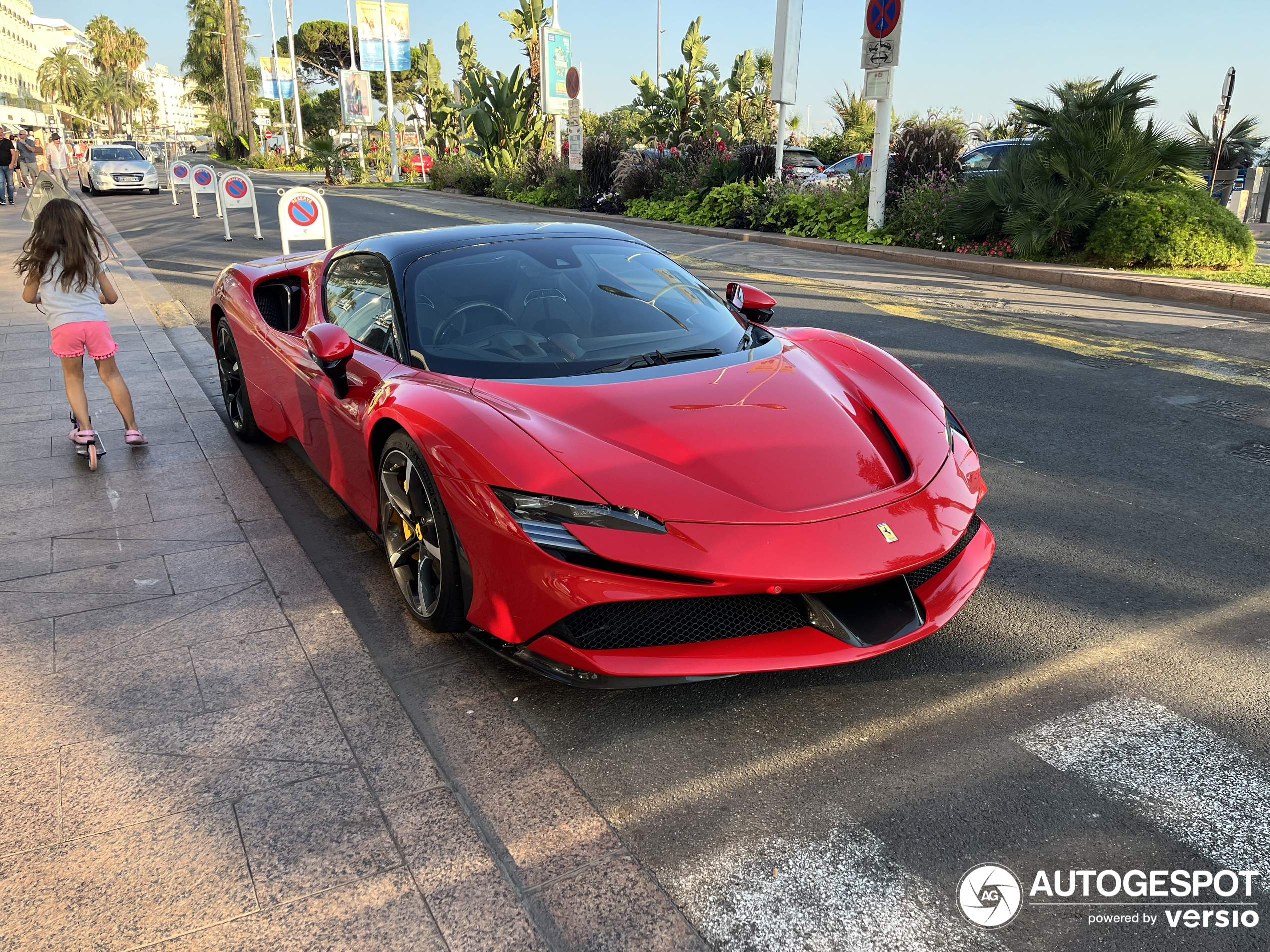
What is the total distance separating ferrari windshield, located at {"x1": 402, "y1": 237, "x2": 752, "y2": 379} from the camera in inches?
138

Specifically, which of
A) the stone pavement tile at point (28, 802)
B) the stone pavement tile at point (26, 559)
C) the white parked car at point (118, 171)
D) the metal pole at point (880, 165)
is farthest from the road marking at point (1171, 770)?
the white parked car at point (118, 171)

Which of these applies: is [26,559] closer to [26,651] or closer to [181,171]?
[26,651]

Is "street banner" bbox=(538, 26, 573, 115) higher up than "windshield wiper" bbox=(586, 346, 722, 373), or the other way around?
"street banner" bbox=(538, 26, 573, 115)

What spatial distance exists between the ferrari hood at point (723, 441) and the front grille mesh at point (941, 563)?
0.73 ft

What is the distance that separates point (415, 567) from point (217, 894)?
1377mm

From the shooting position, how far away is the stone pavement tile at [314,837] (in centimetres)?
221

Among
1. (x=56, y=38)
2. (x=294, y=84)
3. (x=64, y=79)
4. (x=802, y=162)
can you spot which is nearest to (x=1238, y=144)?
(x=802, y=162)

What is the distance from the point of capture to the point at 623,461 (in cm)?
277

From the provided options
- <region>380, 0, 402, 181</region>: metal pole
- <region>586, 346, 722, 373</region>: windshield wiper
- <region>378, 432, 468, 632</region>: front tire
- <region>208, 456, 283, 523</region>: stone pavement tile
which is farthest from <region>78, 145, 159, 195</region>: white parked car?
<region>586, 346, 722, 373</region>: windshield wiper

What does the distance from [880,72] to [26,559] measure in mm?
15245

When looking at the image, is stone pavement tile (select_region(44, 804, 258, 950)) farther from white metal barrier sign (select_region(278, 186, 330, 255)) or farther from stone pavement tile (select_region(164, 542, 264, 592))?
white metal barrier sign (select_region(278, 186, 330, 255))

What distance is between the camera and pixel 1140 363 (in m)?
7.41

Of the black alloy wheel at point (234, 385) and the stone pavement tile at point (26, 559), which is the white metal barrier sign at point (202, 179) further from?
the stone pavement tile at point (26, 559)

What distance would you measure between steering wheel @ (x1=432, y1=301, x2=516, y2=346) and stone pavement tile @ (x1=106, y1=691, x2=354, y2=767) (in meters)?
1.39
